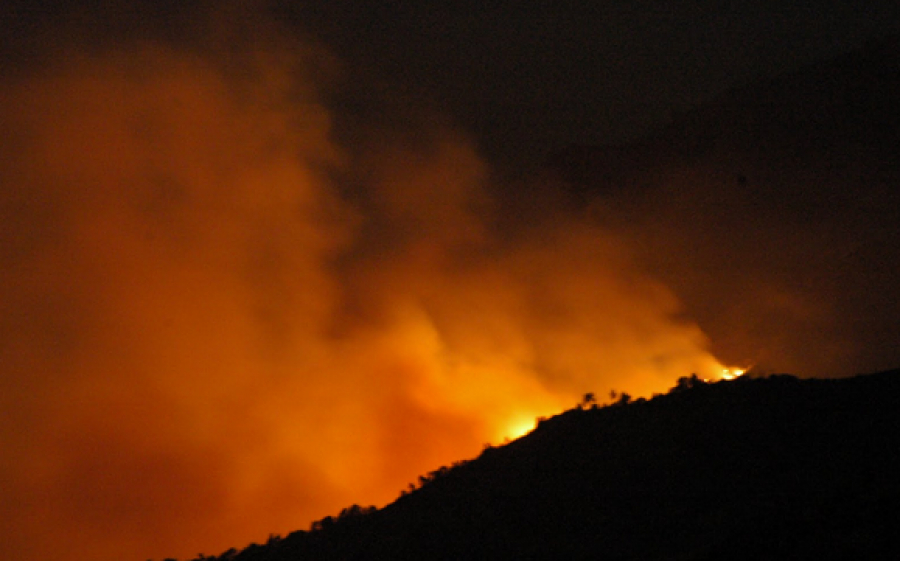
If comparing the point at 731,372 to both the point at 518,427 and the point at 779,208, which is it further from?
the point at 779,208

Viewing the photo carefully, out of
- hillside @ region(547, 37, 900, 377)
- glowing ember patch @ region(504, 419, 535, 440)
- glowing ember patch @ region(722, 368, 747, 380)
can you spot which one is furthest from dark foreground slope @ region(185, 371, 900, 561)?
hillside @ region(547, 37, 900, 377)

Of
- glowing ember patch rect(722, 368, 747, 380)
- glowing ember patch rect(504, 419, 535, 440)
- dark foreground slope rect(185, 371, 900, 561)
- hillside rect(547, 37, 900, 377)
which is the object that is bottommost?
dark foreground slope rect(185, 371, 900, 561)

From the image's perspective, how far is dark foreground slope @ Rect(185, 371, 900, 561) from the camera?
4.13 metres

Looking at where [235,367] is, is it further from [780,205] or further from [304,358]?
[780,205]

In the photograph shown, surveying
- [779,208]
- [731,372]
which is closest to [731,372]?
[731,372]

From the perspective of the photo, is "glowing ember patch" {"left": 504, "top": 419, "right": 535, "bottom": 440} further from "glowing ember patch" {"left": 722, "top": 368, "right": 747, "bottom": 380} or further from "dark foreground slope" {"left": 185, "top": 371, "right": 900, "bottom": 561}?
"dark foreground slope" {"left": 185, "top": 371, "right": 900, "bottom": 561}

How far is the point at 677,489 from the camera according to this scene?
5.43m

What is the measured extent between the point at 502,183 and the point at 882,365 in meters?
11.6

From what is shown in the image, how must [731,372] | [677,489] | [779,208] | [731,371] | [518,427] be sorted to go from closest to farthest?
[677,489], [731,372], [731,371], [518,427], [779,208]

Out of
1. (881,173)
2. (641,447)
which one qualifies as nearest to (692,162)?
(881,173)

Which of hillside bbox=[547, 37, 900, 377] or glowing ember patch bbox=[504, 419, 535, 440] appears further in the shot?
hillside bbox=[547, 37, 900, 377]

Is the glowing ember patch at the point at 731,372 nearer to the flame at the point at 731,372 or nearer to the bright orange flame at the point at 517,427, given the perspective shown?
the flame at the point at 731,372

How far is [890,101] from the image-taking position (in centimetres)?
1722

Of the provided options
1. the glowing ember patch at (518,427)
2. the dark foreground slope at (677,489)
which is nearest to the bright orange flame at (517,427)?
the glowing ember patch at (518,427)
